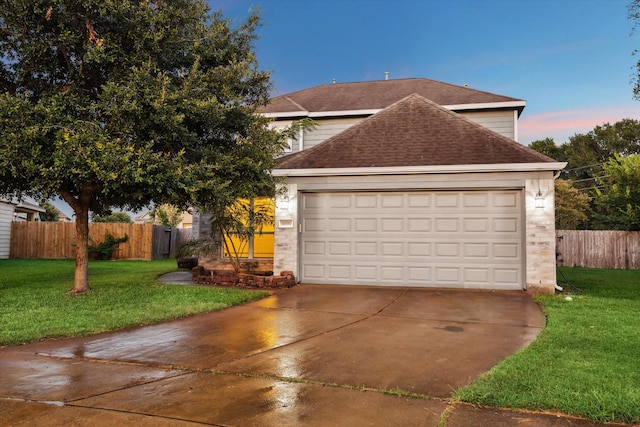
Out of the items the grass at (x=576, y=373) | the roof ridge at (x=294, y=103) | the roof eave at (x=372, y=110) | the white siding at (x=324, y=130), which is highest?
the roof ridge at (x=294, y=103)

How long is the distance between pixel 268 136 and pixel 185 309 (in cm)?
372

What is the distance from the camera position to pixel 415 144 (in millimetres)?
10797

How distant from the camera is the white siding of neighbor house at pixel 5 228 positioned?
67.3 feet

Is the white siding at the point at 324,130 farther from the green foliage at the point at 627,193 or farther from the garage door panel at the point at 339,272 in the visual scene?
the green foliage at the point at 627,193

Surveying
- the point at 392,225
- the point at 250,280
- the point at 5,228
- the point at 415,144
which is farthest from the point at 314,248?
the point at 5,228

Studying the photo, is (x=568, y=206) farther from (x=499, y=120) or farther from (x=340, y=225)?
(x=340, y=225)

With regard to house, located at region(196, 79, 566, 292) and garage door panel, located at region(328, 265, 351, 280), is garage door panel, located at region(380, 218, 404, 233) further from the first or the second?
garage door panel, located at region(328, 265, 351, 280)

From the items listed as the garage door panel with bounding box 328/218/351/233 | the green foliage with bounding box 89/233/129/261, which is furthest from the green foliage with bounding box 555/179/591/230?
the green foliage with bounding box 89/233/129/261

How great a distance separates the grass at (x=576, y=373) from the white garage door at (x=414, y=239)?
9.46 ft

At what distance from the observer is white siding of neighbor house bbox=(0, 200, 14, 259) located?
20.5 metres

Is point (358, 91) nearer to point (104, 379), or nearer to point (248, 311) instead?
point (248, 311)

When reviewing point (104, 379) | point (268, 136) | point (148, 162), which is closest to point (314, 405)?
point (104, 379)

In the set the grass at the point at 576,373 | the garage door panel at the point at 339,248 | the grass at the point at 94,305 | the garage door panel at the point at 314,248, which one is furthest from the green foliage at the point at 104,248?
the grass at the point at 576,373

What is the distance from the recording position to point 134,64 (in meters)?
8.20
